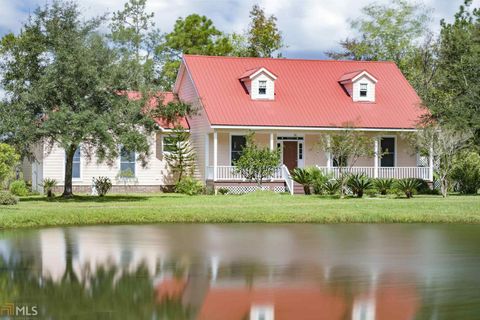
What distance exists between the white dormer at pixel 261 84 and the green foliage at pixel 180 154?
12.6ft

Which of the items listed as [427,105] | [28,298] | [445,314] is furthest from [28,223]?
[427,105]

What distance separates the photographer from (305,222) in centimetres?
2339

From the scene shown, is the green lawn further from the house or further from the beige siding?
the beige siding

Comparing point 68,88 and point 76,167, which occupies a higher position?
point 68,88

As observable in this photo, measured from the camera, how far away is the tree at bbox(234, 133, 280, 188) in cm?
3519

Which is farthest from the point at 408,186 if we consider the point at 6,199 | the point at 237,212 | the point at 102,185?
the point at 6,199

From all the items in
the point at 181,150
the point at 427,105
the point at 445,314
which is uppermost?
the point at 427,105

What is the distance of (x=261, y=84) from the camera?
38.2 metres

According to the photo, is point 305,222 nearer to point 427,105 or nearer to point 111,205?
point 111,205

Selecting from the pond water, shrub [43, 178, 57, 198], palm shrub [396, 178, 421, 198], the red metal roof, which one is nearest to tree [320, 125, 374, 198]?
palm shrub [396, 178, 421, 198]

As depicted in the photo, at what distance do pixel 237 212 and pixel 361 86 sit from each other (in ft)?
58.2

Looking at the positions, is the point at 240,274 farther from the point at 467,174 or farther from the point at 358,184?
the point at 467,174

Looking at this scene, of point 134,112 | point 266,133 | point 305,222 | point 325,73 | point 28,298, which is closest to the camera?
point 28,298

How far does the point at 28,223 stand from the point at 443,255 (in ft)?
37.9
